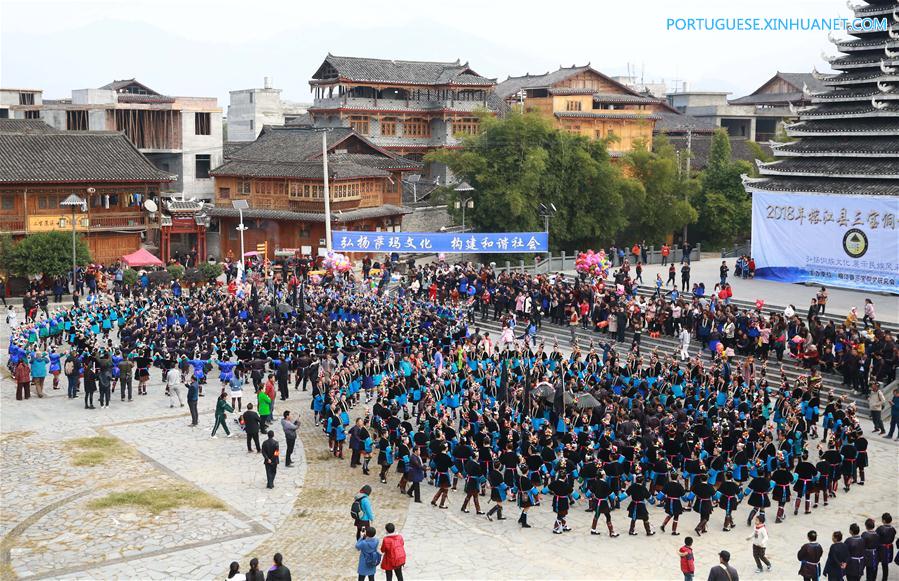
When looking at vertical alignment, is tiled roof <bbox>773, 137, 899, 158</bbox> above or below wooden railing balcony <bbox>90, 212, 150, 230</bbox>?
above

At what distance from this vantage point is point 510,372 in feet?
88.3

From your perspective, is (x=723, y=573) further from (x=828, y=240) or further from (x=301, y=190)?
(x=301, y=190)

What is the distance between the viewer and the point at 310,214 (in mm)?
52375

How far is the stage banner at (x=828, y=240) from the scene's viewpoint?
3819 centimetres

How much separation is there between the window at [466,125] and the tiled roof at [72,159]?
24.4 metres

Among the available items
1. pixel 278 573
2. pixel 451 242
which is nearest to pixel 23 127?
pixel 451 242

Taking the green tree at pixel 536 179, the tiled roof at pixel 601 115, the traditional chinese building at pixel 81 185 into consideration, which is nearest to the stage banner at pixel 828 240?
the green tree at pixel 536 179

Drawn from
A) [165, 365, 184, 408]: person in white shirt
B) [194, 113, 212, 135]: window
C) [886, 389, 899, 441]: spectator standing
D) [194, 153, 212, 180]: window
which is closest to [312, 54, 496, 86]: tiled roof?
[194, 113, 212, 135]: window

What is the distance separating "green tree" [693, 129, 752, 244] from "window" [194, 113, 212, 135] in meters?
30.7

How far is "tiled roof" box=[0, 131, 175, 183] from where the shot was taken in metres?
47.2

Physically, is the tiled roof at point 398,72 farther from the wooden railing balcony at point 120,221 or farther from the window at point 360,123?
the wooden railing balcony at point 120,221

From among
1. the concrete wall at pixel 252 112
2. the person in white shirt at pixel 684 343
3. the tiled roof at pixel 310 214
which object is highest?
the concrete wall at pixel 252 112

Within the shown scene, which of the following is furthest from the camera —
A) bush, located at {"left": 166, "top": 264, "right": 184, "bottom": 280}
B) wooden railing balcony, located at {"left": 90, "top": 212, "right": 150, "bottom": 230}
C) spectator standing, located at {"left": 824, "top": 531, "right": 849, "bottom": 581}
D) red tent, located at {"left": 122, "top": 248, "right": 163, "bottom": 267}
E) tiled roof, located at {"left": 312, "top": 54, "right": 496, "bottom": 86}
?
tiled roof, located at {"left": 312, "top": 54, "right": 496, "bottom": 86}

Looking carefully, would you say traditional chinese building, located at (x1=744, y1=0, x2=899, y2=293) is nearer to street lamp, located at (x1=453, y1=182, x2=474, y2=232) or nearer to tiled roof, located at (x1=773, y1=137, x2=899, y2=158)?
tiled roof, located at (x1=773, y1=137, x2=899, y2=158)
